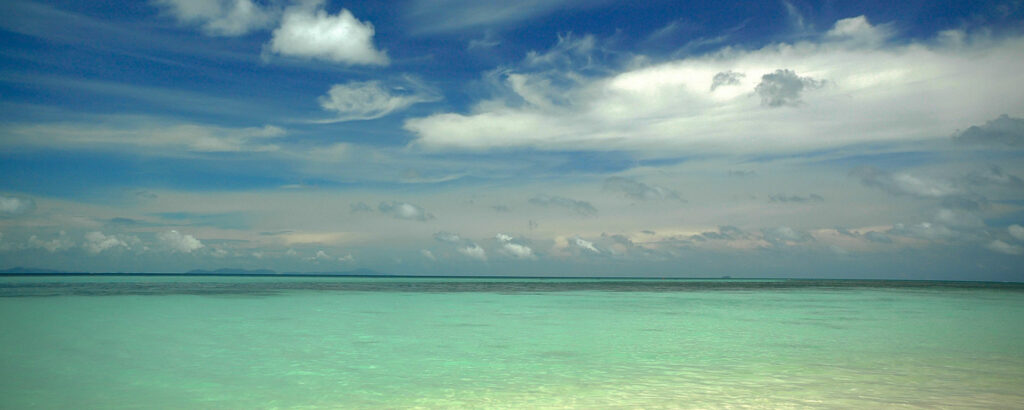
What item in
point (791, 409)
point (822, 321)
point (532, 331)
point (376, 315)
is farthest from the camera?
point (376, 315)

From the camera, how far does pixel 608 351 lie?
14453mm

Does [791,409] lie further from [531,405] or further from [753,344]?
[753,344]

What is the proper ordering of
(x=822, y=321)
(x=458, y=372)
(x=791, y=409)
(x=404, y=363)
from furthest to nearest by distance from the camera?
(x=822, y=321) → (x=404, y=363) → (x=458, y=372) → (x=791, y=409)

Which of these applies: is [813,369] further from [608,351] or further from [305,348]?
[305,348]

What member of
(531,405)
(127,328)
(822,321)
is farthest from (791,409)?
(127,328)

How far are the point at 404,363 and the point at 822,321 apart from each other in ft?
57.8

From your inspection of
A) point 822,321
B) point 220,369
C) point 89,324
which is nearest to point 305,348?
point 220,369

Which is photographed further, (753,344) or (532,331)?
(532,331)

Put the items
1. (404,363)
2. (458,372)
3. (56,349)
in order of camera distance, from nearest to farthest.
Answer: (458,372) < (404,363) < (56,349)

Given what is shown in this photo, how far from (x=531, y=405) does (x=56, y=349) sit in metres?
11.9

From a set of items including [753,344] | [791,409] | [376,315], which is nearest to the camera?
[791,409]

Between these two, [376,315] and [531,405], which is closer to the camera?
[531,405]

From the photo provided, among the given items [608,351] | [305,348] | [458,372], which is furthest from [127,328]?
[608,351]

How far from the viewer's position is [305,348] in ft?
49.1
